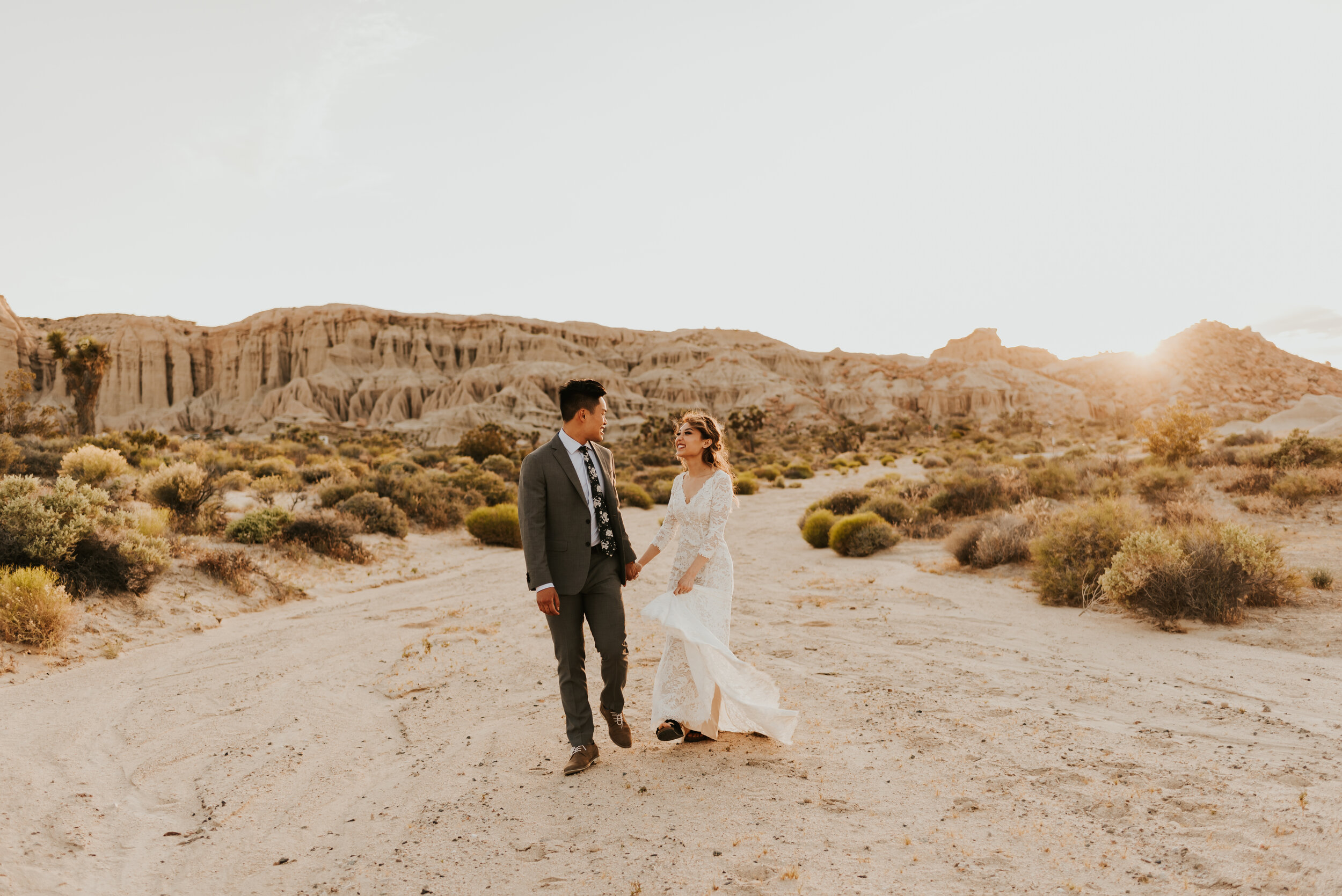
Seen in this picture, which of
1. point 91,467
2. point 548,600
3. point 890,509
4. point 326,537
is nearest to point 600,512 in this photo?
point 548,600

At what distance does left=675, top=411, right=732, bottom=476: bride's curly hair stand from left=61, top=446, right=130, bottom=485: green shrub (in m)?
12.9

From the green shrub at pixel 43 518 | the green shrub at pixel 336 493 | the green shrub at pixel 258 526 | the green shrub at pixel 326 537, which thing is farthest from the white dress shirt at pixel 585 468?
the green shrub at pixel 336 493

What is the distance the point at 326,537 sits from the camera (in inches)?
490

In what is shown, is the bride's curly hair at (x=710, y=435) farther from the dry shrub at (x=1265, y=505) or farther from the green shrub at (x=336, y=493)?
the dry shrub at (x=1265, y=505)

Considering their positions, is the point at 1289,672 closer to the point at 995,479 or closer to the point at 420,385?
the point at 995,479

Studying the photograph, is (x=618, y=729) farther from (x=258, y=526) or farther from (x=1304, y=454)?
(x=1304, y=454)

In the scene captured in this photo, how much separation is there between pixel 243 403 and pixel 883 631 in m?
96.6

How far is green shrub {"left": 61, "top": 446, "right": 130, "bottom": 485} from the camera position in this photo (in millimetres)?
13094

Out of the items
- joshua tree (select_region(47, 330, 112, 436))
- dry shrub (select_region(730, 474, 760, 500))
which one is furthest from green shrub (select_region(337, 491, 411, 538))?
joshua tree (select_region(47, 330, 112, 436))

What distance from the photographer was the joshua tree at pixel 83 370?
114ft

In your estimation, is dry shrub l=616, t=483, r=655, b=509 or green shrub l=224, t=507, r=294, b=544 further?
dry shrub l=616, t=483, r=655, b=509

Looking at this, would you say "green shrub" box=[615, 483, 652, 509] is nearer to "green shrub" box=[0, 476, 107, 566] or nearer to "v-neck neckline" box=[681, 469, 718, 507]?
"green shrub" box=[0, 476, 107, 566]

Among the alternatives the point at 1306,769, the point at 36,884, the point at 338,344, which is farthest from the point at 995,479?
the point at 338,344

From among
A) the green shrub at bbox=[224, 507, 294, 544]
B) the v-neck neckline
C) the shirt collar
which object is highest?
the shirt collar
